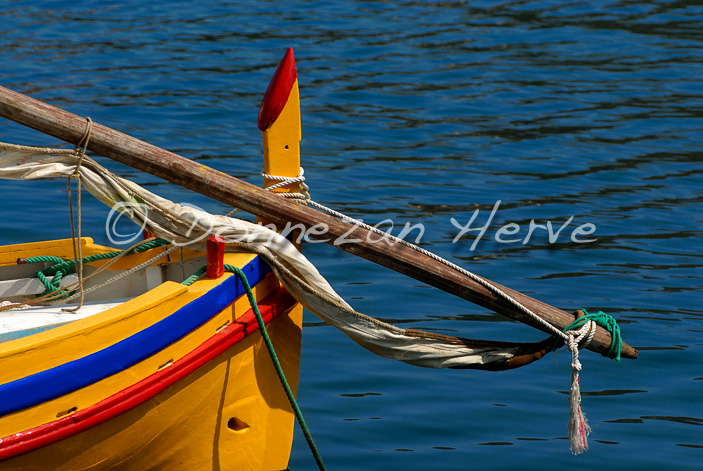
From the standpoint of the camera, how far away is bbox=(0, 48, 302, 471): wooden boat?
2998 mm

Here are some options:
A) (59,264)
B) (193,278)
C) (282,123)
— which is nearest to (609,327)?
(282,123)

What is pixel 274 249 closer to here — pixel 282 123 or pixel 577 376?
pixel 282 123

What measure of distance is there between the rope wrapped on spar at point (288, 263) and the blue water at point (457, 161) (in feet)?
2.40

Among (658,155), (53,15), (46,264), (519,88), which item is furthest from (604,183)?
(53,15)

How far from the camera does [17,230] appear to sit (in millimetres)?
6773

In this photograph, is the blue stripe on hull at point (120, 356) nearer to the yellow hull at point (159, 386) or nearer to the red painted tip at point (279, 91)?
the yellow hull at point (159, 386)

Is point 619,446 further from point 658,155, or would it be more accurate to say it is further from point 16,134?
point 16,134

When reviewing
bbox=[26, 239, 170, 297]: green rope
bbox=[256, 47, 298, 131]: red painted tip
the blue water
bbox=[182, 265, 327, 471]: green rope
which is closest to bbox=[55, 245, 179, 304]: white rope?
bbox=[26, 239, 170, 297]: green rope

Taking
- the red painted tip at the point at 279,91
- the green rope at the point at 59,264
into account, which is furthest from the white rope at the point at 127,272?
the red painted tip at the point at 279,91

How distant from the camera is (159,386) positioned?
10.7 ft

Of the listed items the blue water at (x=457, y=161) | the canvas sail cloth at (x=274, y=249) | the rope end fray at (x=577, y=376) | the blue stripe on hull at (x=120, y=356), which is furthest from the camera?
the blue water at (x=457, y=161)

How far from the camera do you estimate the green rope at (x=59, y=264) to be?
405 centimetres

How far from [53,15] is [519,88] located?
7.32 m

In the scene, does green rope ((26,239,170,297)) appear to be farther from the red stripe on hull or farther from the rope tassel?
the rope tassel
